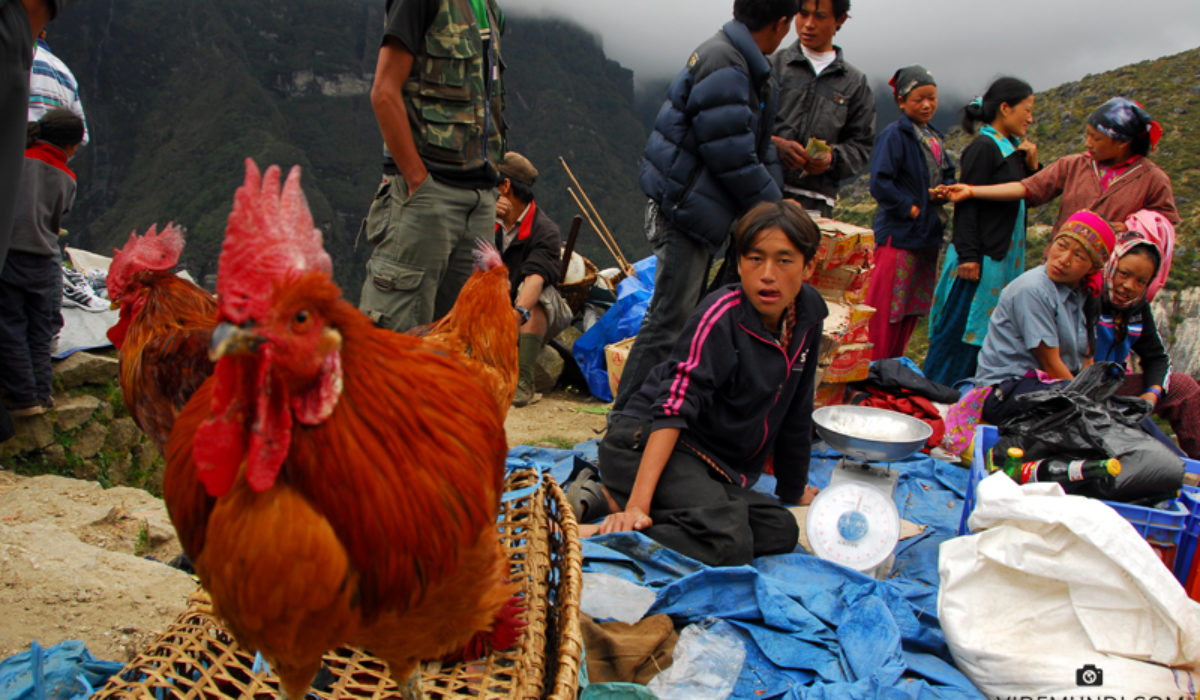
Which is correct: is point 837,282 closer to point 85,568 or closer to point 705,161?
point 705,161

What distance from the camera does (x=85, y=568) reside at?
2307mm

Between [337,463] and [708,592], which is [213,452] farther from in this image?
[708,592]

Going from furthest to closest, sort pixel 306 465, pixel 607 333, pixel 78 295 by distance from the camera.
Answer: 1. pixel 607 333
2. pixel 78 295
3. pixel 306 465

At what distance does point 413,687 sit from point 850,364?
3.48m

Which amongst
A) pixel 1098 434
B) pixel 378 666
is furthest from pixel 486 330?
pixel 1098 434

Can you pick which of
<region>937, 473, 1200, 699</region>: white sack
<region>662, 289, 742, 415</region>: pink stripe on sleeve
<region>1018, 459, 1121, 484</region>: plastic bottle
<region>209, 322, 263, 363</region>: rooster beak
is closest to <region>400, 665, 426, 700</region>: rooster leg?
<region>209, 322, 263, 363</region>: rooster beak

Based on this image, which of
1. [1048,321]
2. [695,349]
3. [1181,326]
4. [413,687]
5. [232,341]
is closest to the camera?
[232,341]

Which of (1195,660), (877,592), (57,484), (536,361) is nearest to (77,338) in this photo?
(57,484)

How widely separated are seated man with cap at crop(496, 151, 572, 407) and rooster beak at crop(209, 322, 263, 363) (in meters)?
3.92

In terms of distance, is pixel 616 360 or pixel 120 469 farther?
pixel 616 360

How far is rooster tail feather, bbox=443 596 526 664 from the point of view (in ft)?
5.69

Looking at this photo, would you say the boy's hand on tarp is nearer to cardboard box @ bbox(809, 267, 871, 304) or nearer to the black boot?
cardboard box @ bbox(809, 267, 871, 304)

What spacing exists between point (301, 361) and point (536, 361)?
4.67 m

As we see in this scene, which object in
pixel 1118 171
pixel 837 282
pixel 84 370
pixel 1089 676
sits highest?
pixel 1118 171
